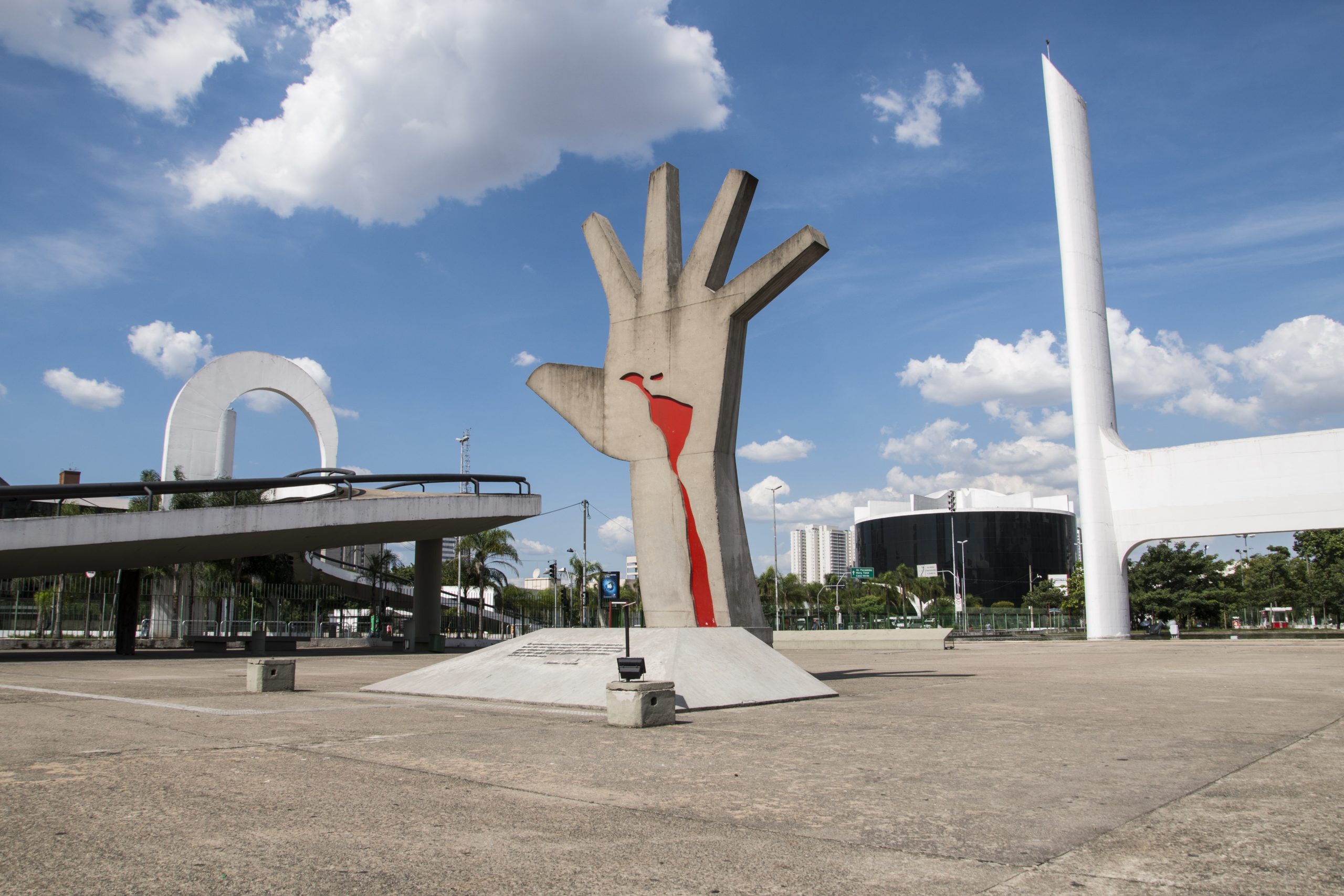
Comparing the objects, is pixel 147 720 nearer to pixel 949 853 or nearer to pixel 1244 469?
pixel 949 853

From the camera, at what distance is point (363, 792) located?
6703 mm

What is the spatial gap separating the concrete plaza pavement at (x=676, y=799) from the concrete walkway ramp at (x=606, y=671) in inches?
36.0

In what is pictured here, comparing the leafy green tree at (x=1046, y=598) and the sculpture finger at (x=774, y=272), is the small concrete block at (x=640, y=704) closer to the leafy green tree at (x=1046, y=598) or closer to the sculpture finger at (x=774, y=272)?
the sculpture finger at (x=774, y=272)

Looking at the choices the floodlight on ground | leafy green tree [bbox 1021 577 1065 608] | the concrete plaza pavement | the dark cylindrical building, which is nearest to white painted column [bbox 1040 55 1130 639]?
the concrete plaza pavement

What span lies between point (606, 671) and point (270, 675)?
5.92 m

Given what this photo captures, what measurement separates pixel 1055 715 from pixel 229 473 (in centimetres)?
4572

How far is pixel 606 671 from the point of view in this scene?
1423cm

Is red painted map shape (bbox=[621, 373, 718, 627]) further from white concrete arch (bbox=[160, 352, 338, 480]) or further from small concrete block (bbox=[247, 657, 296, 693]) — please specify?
white concrete arch (bbox=[160, 352, 338, 480])

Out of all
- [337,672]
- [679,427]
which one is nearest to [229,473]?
[337,672]

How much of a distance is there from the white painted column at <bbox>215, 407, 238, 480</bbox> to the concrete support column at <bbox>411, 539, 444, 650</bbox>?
1371 cm

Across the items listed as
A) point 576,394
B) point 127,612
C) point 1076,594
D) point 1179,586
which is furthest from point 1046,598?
point 576,394

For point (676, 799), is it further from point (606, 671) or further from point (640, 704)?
point (606, 671)

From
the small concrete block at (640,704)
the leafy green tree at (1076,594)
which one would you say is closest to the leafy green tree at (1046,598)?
the leafy green tree at (1076,594)

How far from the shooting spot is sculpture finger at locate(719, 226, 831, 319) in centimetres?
1666
